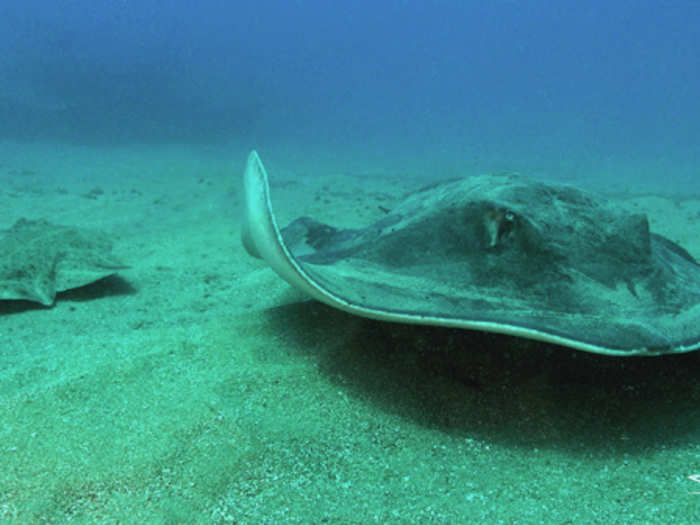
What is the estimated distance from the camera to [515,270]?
2.17 metres

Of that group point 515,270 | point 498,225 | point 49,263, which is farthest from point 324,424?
point 49,263

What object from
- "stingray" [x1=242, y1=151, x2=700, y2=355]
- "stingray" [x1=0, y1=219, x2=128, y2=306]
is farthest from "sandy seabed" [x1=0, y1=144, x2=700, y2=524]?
"stingray" [x1=242, y1=151, x2=700, y2=355]

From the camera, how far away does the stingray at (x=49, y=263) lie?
11.9 ft

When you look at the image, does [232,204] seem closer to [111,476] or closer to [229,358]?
[229,358]

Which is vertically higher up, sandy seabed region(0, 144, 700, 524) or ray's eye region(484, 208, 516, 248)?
ray's eye region(484, 208, 516, 248)

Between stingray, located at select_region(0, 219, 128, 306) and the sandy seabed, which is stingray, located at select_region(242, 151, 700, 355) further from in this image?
stingray, located at select_region(0, 219, 128, 306)

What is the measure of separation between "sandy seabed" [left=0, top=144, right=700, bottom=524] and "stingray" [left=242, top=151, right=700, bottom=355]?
1.74 ft

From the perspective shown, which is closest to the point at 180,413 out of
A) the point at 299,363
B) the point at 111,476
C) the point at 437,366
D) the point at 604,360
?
the point at 111,476

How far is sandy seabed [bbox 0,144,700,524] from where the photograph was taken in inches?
64.6

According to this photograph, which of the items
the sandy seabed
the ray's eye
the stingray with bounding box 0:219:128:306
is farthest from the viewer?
the stingray with bounding box 0:219:128:306

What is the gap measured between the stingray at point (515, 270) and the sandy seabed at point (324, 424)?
0.53 m

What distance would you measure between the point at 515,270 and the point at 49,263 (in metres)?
3.85

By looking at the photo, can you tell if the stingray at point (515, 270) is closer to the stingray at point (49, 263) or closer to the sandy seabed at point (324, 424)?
the sandy seabed at point (324, 424)

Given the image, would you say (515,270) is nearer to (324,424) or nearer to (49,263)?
(324,424)
